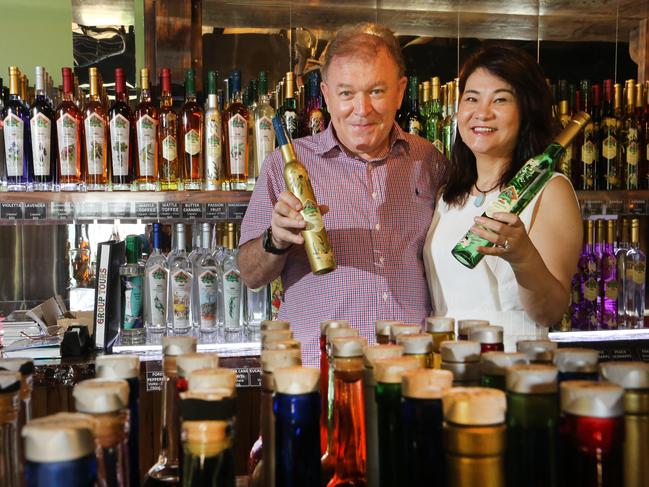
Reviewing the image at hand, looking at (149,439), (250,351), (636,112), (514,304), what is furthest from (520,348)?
(636,112)

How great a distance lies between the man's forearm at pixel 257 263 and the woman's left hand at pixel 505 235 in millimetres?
601

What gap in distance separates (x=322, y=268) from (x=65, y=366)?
119 centimetres

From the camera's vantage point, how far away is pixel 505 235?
4.74ft

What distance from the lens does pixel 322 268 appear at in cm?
161

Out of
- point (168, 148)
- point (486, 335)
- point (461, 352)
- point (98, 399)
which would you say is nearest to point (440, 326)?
point (486, 335)

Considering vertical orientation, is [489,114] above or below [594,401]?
above

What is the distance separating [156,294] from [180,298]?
0.29 ft

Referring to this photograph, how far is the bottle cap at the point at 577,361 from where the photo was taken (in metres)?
0.69

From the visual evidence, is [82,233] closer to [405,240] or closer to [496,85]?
[405,240]

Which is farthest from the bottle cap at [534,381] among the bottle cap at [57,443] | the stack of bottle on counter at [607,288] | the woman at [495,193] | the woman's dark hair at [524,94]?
the stack of bottle on counter at [607,288]

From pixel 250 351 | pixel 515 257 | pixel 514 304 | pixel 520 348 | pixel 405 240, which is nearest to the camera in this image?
pixel 520 348

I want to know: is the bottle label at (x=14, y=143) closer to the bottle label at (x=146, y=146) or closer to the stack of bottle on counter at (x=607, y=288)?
the bottle label at (x=146, y=146)

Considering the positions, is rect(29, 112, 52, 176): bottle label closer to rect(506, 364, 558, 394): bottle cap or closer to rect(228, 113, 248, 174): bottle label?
rect(228, 113, 248, 174): bottle label

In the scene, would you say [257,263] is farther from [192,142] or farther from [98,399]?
[98,399]
